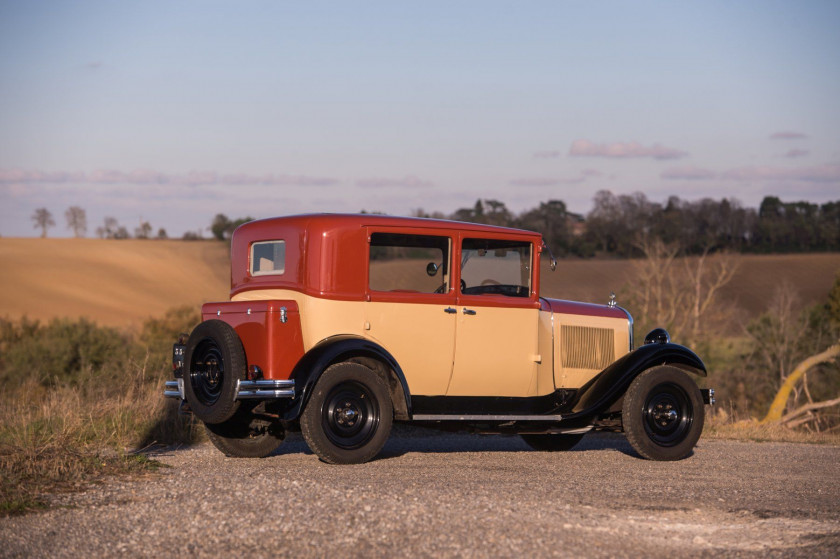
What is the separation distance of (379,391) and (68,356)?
26.0 metres

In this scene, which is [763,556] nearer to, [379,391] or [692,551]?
[692,551]

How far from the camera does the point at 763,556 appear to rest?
17.4ft

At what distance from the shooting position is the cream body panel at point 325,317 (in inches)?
336

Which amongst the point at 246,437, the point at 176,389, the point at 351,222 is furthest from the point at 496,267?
the point at 176,389

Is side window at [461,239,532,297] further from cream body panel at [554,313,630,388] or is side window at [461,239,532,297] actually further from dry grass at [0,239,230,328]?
dry grass at [0,239,230,328]

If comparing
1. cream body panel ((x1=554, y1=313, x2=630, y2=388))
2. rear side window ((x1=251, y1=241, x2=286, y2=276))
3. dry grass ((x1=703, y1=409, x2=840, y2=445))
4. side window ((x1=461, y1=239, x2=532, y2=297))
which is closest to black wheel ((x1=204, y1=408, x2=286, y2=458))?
rear side window ((x1=251, y1=241, x2=286, y2=276))

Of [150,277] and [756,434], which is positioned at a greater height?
[150,277]

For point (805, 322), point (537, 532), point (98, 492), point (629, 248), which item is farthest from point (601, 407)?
point (629, 248)

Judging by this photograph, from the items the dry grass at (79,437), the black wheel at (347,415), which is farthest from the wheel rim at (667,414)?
the dry grass at (79,437)

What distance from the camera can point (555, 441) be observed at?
433 inches

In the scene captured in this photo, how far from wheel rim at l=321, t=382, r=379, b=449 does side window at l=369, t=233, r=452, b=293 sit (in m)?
1.00

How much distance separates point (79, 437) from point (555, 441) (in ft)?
16.7

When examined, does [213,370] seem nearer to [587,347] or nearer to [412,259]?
[412,259]

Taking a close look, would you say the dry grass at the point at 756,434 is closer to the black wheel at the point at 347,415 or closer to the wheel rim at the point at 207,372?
the black wheel at the point at 347,415
